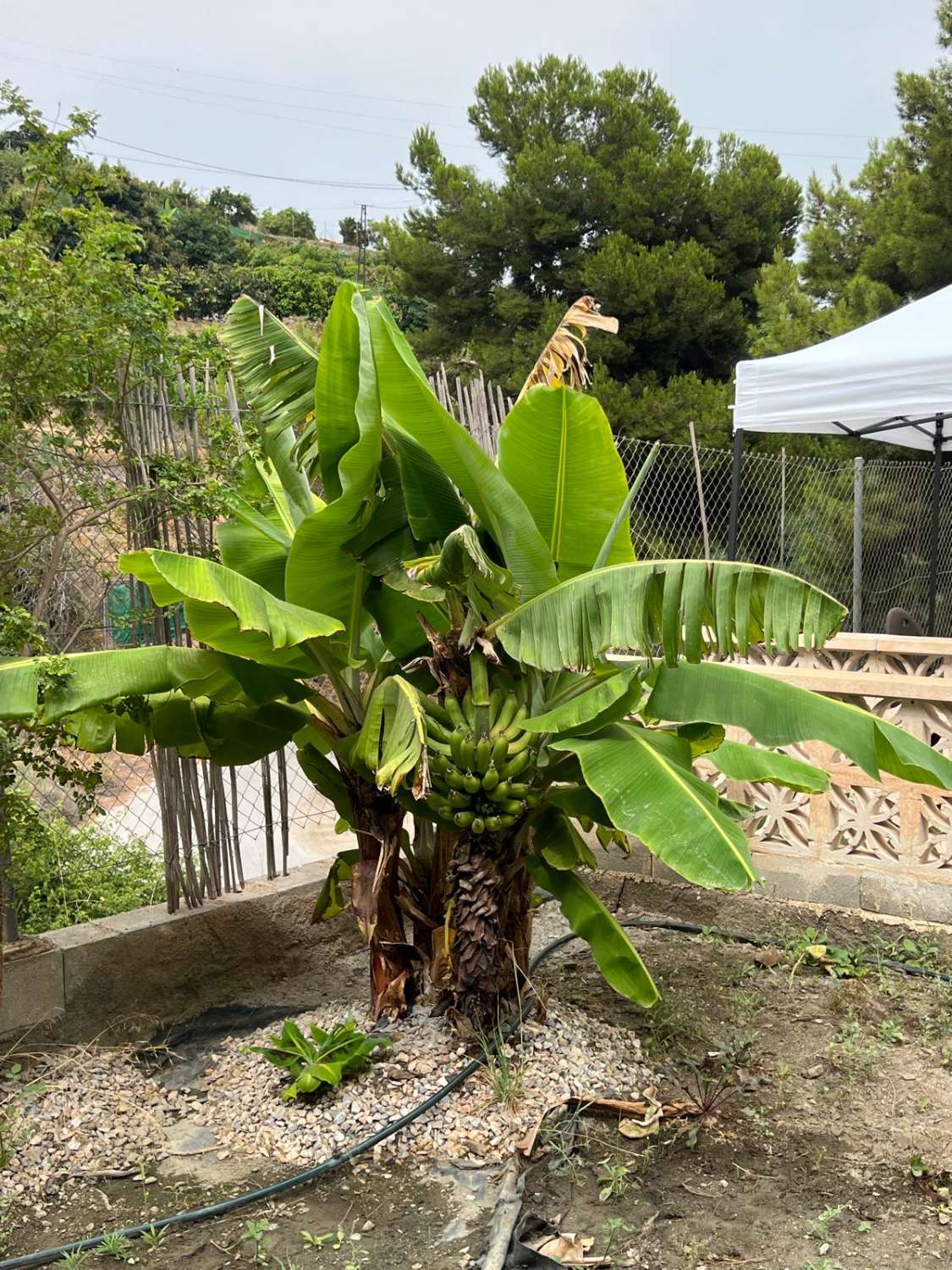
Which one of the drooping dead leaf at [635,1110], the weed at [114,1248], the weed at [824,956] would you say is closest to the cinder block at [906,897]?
the weed at [824,956]

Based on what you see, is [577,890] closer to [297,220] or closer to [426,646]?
[426,646]

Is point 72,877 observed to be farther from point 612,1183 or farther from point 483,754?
point 612,1183

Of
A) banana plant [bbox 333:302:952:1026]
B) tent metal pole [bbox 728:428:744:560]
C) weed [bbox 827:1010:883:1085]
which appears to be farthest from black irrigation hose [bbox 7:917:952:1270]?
tent metal pole [bbox 728:428:744:560]

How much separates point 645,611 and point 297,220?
51.9 meters

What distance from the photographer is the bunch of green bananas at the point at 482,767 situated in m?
3.73

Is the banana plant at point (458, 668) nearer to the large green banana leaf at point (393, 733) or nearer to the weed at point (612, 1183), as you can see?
the large green banana leaf at point (393, 733)

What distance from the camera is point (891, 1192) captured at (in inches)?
134

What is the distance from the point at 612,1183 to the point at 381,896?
1.37 meters

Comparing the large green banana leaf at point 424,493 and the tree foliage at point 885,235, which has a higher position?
the tree foliage at point 885,235

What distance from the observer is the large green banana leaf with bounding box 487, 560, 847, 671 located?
330cm

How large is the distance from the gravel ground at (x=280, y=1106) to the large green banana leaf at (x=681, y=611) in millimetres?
1641

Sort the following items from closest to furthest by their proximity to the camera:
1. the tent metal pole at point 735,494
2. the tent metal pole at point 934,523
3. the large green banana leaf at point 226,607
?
the large green banana leaf at point 226,607
the tent metal pole at point 735,494
the tent metal pole at point 934,523

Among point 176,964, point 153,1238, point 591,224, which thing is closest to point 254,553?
point 176,964

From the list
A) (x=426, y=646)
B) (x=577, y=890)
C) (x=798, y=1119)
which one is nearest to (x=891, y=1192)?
(x=798, y=1119)
